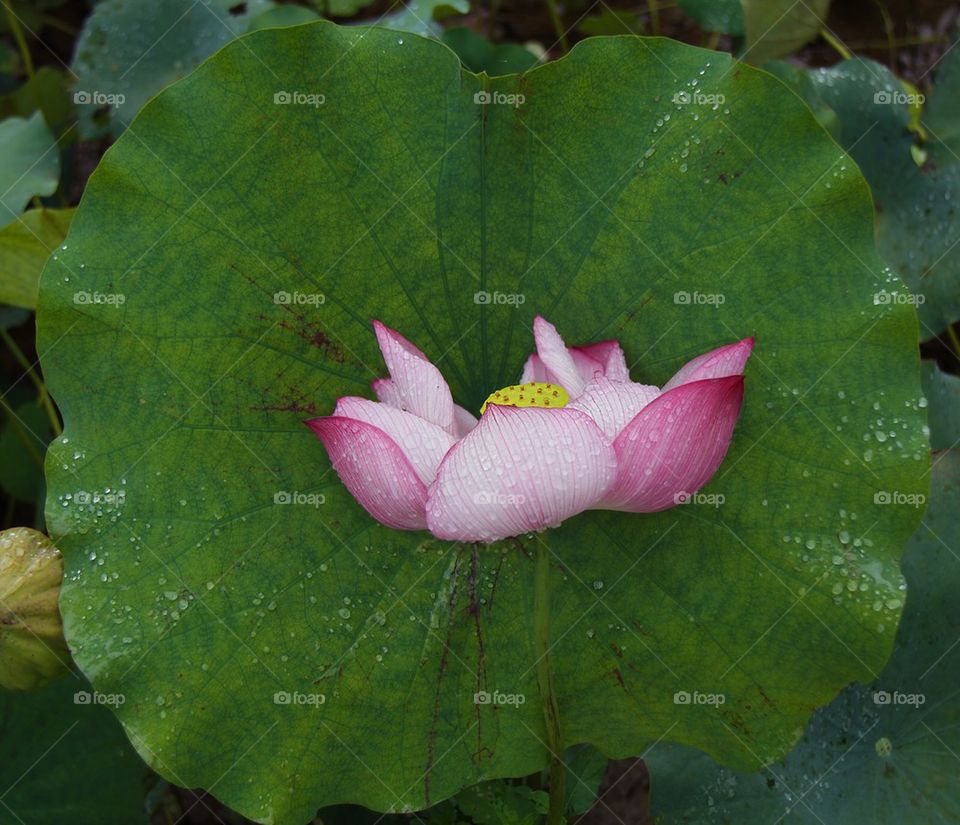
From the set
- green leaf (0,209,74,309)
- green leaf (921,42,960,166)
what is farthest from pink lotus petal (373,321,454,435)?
green leaf (921,42,960,166)

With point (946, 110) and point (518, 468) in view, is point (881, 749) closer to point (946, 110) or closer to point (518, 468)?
point (518, 468)

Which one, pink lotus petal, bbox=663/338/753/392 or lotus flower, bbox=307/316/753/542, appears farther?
pink lotus petal, bbox=663/338/753/392

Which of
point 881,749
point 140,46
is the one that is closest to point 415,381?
point 881,749

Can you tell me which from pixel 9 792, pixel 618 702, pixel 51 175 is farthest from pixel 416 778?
pixel 51 175

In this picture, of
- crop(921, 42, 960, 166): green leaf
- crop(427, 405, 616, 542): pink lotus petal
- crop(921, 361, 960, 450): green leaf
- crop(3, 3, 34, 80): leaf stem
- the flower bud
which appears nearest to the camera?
crop(427, 405, 616, 542): pink lotus petal

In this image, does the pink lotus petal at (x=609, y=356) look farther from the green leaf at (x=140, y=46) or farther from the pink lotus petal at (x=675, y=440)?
the green leaf at (x=140, y=46)

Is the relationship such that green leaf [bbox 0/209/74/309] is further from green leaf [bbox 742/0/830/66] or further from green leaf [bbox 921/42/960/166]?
green leaf [bbox 921/42/960/166]

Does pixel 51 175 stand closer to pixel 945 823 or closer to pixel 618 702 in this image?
pixel 618 702
